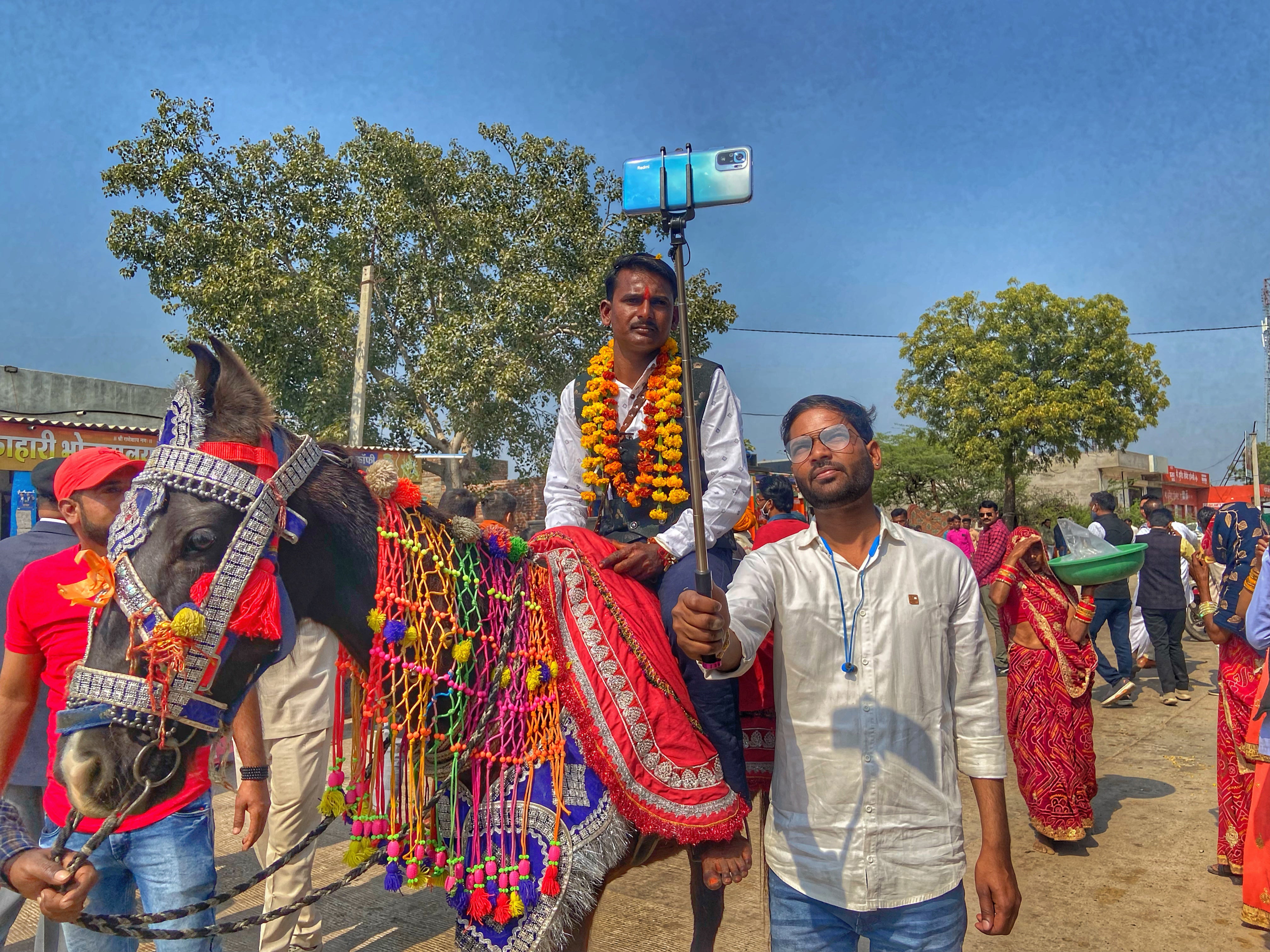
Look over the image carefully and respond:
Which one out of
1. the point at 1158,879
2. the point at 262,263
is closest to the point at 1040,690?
the point at 1158,879

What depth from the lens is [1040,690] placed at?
5379mm

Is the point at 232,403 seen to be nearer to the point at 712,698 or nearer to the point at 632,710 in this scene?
the point at 632,710

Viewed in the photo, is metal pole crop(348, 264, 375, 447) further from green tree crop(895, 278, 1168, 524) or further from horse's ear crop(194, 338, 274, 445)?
green tree crop(895, 278, 1168, 524)

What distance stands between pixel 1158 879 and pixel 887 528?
418cm

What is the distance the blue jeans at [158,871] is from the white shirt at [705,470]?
1.50 m

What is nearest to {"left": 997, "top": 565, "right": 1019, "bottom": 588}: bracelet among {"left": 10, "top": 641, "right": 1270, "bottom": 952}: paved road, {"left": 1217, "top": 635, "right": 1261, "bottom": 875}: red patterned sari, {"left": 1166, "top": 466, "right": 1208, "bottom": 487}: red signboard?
{"left": 1217, "top": 635, "right": 1261, "bottom": 875}: red patterned sari

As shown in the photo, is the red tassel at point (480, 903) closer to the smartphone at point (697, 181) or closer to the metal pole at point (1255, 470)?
the smartphone at point (697, 181)

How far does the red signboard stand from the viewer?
44.4 m

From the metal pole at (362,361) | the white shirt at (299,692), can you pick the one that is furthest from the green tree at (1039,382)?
the white shirt at (299,692)

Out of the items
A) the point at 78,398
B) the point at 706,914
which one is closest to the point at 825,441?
the point at 706,914

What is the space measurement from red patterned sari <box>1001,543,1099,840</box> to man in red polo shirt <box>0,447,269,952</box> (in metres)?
4.67

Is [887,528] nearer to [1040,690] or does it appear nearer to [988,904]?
[988,904]

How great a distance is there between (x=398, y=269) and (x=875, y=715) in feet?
46.1

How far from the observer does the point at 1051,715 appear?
5.35 meters
